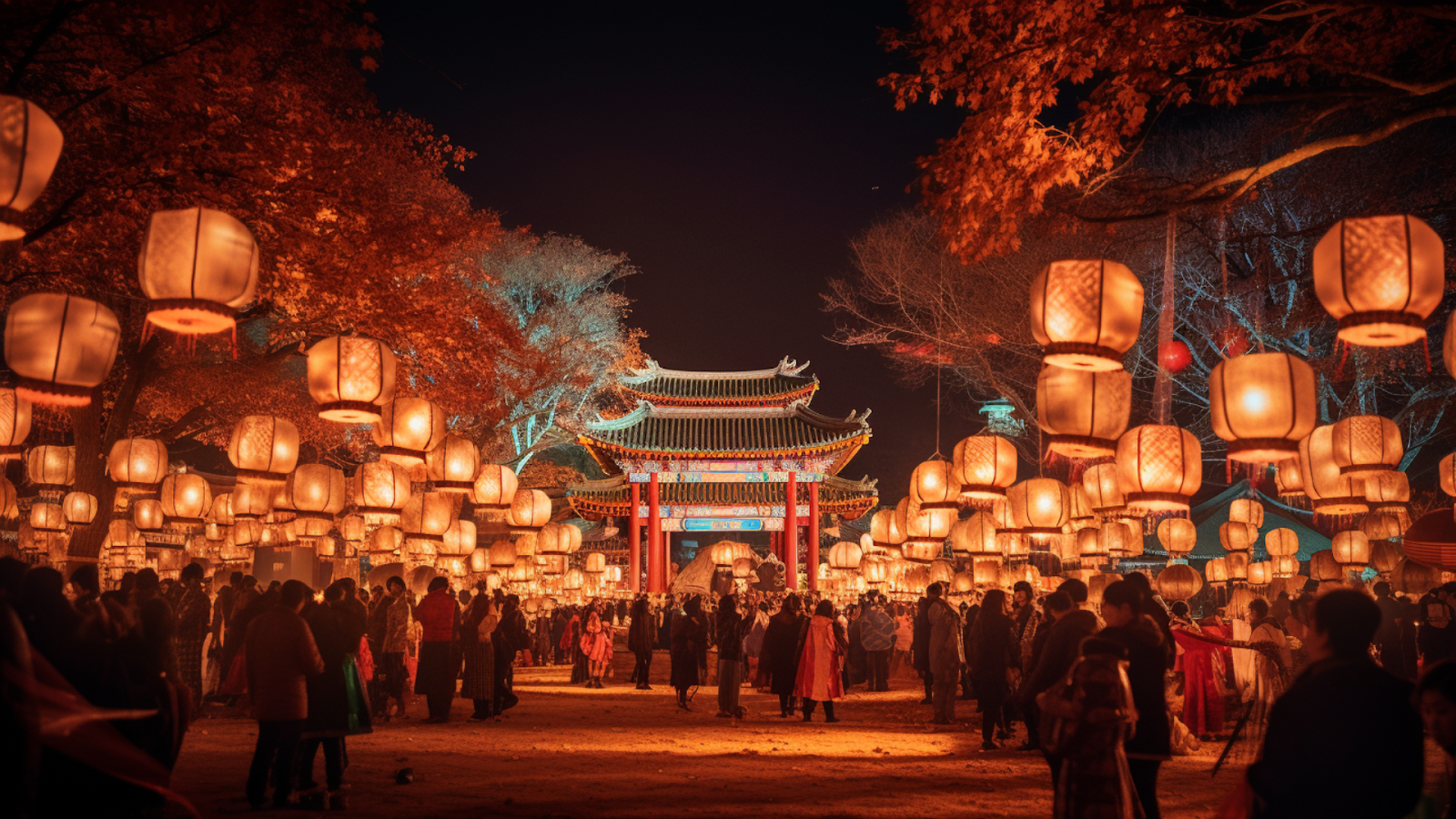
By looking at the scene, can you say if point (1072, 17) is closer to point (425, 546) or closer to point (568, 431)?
point (425, 546)

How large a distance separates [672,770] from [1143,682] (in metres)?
4.31

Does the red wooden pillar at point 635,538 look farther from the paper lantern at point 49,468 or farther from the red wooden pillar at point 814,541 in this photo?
the paper lantern at point 49,468

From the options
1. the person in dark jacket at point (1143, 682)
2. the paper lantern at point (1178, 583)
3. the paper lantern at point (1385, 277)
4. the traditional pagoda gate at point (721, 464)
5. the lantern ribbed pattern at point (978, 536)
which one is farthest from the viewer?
the traditional pagoda gate at point (721, 464)

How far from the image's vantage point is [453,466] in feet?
35.9

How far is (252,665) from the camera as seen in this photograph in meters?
6.07

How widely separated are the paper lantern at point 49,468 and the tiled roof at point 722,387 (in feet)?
69.0

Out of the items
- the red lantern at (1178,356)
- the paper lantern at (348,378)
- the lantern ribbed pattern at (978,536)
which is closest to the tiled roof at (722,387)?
the red lantern at (1178,356)

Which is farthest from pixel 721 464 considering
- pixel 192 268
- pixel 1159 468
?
pixel 192 268

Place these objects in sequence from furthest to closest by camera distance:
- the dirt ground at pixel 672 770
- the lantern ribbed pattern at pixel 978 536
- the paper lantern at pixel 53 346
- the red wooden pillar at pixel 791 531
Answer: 1. the red wooden pillar at pixel 791 531
2. the lantern ribbed pattern at pixel 978 536
3. the dirt ground at pixel 672 770
4. the paper lantern at pixel 53 346

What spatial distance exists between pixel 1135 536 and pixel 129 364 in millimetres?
13144

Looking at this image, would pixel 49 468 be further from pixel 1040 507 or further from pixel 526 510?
pixel 1040 507

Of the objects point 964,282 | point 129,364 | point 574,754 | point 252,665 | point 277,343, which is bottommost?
point 574,754

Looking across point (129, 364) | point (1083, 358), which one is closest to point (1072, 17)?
point (1083, 358)

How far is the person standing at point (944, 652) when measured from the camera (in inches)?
466
